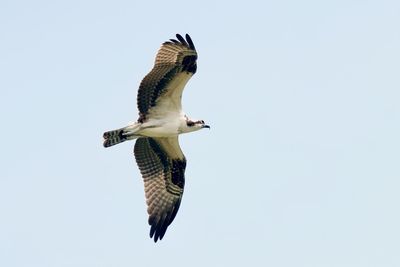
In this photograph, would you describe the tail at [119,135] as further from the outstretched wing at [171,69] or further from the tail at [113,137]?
the outstretched wing at [171,69]

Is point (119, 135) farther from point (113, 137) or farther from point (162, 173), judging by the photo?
point (162, 173)

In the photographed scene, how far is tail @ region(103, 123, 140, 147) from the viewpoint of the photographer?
21.7 metres

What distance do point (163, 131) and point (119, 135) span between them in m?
0.94

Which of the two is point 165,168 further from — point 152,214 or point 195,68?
point 195,68

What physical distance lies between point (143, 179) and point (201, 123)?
2087mm

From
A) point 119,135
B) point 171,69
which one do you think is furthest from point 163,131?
point 171,69

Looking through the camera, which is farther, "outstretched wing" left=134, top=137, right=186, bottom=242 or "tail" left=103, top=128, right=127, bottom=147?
"outstretched wing" left=134, top=137, right=186, bottom=242

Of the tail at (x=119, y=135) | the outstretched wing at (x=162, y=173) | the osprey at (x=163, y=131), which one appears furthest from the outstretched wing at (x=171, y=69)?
the outstretched wing at (x=162, y=173)

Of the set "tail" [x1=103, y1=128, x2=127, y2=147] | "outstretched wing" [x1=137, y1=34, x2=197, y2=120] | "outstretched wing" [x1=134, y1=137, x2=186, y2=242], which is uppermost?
"outstretched wing" [x1=137, y1=34, x2=197, y2=120]

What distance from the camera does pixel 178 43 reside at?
2111cm

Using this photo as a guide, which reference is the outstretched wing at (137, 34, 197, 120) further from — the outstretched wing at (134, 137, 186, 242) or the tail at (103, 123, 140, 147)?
the outstretched wing at (134, 137, 186, 242)

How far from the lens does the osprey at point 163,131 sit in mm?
21141

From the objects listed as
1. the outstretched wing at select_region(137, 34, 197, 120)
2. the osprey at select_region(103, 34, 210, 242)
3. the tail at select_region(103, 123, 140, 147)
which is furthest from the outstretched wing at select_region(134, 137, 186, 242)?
the outstretched wing at select_region(137, 34, 197, 120)

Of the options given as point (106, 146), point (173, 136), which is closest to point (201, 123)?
point (173, 136)
